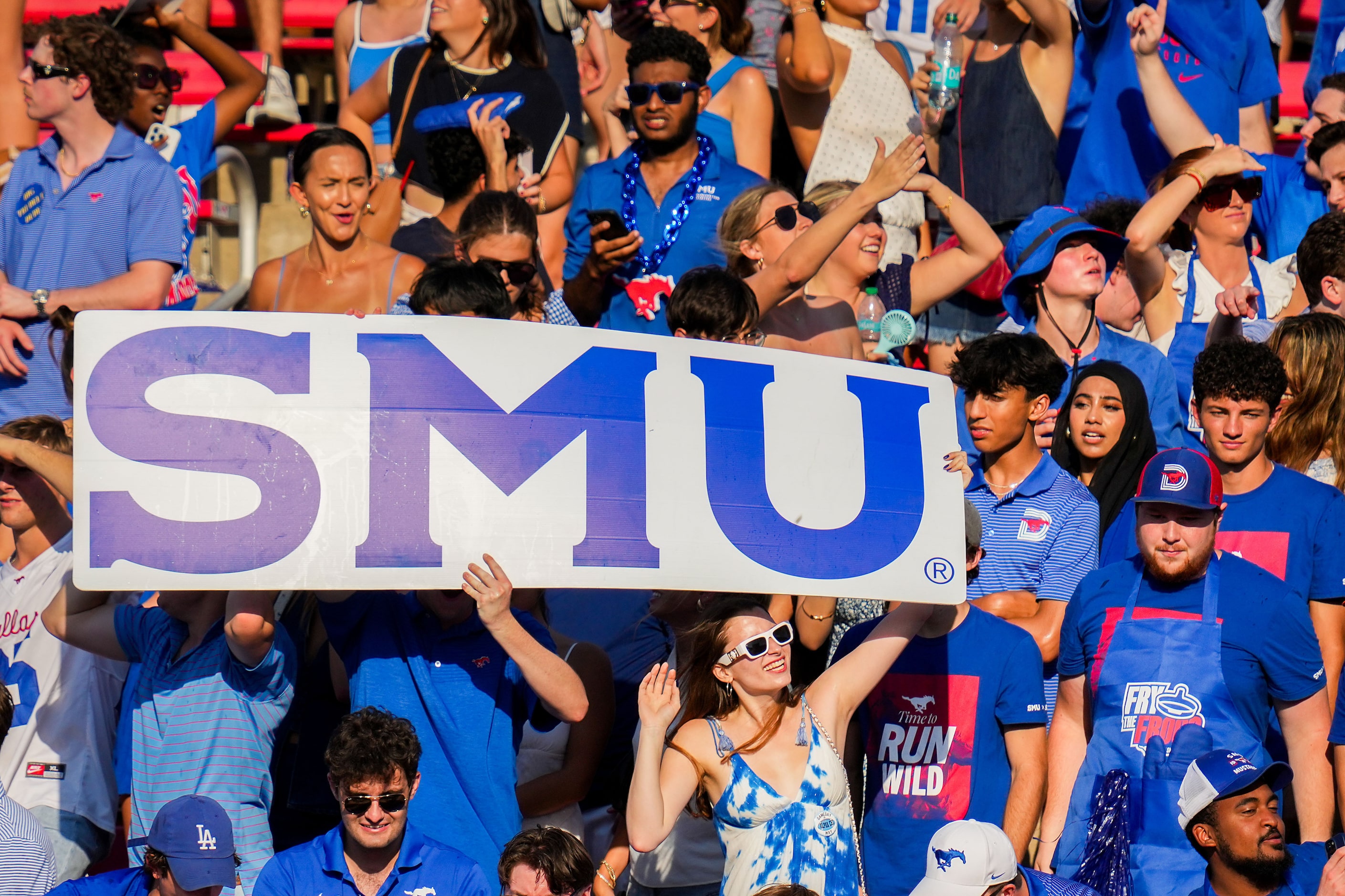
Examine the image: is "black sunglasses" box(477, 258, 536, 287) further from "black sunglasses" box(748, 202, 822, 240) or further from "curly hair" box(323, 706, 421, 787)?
"curly hair" box(323, 706, 421, 787)

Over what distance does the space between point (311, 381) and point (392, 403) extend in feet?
0.75

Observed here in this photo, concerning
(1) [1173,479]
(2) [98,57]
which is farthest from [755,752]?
(2) [98,57]

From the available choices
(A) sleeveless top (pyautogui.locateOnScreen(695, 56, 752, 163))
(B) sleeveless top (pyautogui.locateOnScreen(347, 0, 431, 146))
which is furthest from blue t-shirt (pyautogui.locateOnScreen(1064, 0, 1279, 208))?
(B) sleeveless top (pyautogui.locateOnScreen(347, 0, 431, 146))

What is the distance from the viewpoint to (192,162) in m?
7.98

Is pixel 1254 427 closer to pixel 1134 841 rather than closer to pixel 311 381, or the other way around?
pixel 1134 841

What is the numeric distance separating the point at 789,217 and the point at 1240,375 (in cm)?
190

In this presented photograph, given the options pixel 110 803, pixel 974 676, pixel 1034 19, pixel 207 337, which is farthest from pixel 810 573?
pixel 1034 19

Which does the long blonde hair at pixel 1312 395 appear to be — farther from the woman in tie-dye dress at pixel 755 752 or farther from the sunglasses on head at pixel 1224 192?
the woman in tie-dye dress at pixel 755 752

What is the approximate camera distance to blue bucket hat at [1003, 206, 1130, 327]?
6.73 metres

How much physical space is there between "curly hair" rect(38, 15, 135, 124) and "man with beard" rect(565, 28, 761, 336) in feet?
6.28

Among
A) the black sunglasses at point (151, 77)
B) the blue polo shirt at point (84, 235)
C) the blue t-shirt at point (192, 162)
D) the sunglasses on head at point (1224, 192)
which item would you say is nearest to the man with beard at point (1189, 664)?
the sunglasses on head at point (1224, 192)

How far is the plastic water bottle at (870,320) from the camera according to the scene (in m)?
6.76

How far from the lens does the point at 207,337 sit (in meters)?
4.64

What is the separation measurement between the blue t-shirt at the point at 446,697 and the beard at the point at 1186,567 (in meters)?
1.78
